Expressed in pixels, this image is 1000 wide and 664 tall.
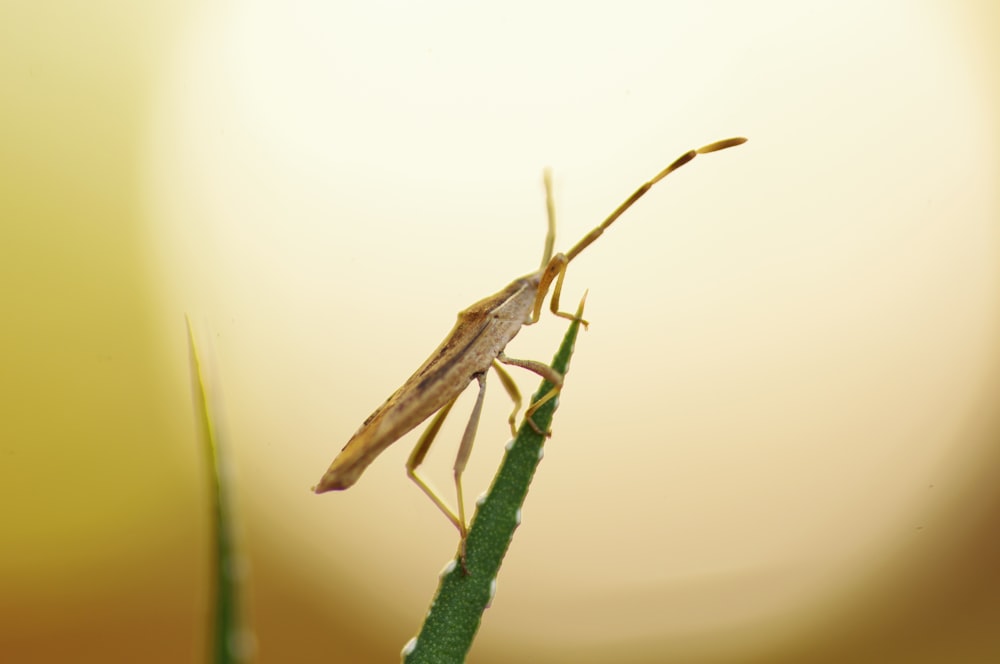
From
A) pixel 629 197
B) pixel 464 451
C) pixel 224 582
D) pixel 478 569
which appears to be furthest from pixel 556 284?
pixel 224 582

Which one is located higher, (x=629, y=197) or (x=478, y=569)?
(x=629, y=197)

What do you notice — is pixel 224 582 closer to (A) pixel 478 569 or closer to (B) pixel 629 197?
(A) pixel 478 569

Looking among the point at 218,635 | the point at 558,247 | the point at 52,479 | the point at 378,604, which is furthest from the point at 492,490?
the point at 52,479

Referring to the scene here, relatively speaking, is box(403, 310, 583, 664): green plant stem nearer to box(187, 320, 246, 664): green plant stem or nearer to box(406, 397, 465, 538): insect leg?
box(187, 320, 246, 664): green plant stem

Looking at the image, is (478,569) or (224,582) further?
(478,569)

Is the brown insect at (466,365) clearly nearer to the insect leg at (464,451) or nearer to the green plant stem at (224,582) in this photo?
the insect leg at (464,451)

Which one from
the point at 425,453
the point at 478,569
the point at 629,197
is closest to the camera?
the point at 478,569

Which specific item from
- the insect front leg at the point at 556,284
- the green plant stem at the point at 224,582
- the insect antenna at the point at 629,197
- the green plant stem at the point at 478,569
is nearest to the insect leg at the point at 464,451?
the insect front leg at the point at 556,284
